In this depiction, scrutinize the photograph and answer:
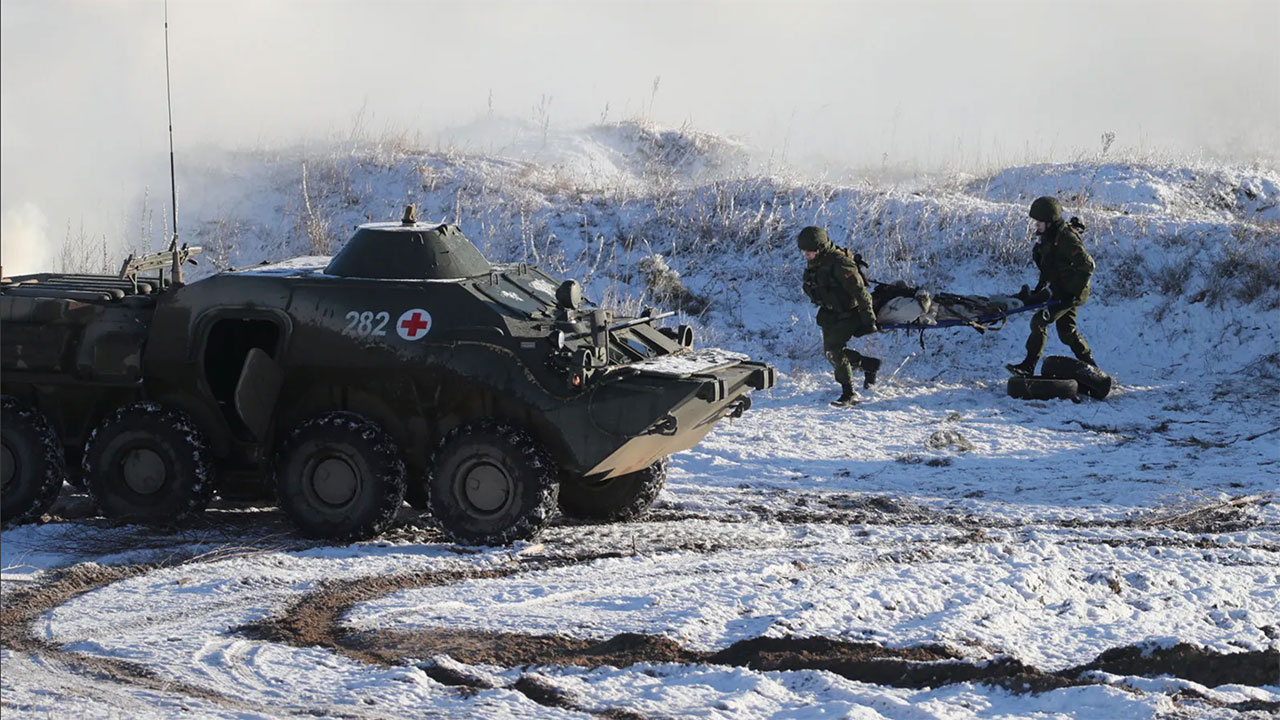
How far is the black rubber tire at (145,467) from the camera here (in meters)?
10.0

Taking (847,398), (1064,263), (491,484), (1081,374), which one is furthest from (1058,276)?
(491,484)

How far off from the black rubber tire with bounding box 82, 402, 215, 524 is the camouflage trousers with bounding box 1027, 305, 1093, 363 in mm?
8458

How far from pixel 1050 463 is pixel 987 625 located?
5.15 meters

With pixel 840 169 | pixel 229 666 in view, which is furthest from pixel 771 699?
pixel 840 169

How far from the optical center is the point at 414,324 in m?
9.91

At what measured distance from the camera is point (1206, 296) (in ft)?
57.6

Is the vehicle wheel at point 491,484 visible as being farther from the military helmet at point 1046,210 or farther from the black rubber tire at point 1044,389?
the military helmet at point 1046,210

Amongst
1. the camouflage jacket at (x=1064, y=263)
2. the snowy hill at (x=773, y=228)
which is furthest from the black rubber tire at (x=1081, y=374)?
the snowy hill at (x=773, y=228)

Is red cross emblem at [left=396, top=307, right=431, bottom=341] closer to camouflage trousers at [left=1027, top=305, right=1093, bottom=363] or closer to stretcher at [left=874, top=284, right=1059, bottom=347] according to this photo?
stretcher at [left=874, top=284, right=1059, bottom=347]

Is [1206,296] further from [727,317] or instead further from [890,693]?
[890,693]

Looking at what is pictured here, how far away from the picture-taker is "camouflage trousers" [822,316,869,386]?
14.8 meters

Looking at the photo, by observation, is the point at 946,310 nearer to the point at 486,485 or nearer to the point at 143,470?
the point at 486,485

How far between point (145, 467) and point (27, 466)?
777mm

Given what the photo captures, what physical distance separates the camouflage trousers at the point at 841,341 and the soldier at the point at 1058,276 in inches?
68.4
